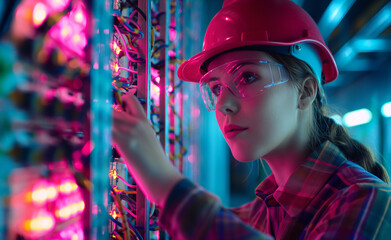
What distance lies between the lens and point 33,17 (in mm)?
462

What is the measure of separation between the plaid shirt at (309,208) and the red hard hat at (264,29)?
1.34 ft

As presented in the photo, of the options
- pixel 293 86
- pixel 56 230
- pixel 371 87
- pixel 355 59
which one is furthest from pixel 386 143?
pixel 56 230

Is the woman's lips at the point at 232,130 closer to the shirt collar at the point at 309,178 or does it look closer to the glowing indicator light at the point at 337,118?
the shirt collar at the point at 309,178

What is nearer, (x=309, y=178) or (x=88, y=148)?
(x=88, y=148)

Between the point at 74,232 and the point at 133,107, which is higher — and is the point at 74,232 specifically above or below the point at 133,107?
below

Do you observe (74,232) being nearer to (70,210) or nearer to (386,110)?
(70,210)

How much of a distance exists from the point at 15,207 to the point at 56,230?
118mm

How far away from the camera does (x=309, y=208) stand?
0.91 meters

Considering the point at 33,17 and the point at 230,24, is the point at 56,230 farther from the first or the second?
the point at 230,24

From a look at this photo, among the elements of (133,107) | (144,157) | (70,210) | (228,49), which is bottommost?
(70,210)

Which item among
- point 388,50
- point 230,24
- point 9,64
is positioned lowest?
point 9,64

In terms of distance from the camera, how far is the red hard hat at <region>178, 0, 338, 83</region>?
3.26 ft

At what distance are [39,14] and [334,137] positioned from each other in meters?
1.13

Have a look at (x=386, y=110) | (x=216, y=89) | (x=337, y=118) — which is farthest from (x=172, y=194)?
(x=386, y=110)
